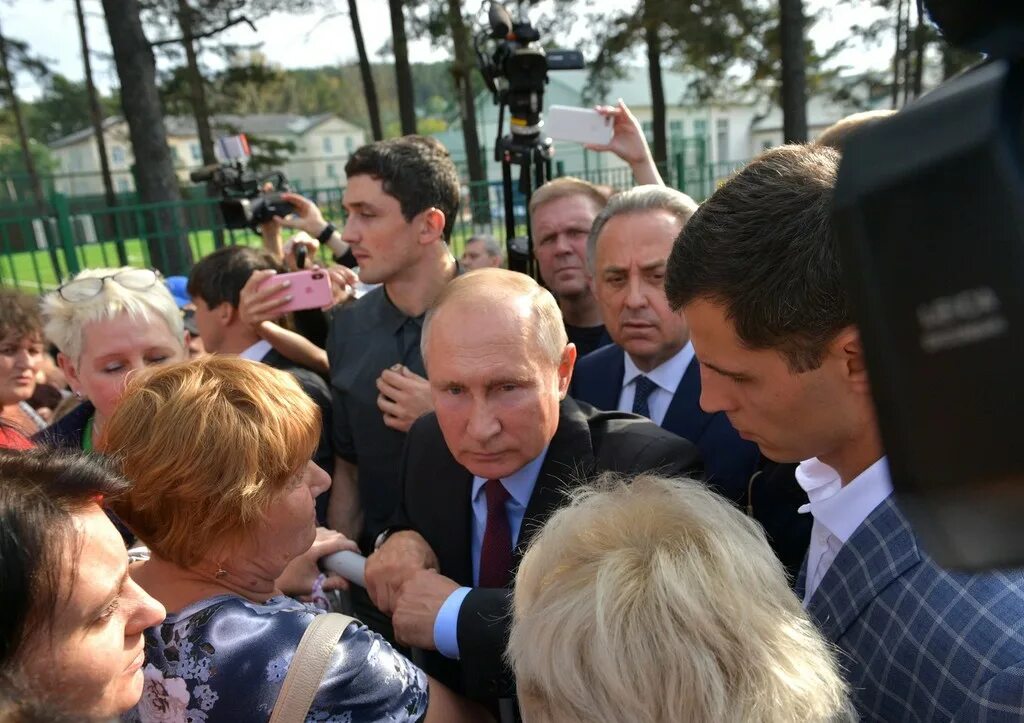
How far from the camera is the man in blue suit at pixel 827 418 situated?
108cm

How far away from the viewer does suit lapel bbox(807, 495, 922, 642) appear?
1206mm

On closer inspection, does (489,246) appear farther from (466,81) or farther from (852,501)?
(466,81)

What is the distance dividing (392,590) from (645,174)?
199 centimetres

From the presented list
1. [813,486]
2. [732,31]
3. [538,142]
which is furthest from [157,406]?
[732,31]

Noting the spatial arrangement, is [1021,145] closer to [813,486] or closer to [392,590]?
[813,486]

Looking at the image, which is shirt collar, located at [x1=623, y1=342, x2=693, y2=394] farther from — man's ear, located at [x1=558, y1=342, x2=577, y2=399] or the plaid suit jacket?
the plaid suit jacket

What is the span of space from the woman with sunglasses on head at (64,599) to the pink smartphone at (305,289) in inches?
76.3

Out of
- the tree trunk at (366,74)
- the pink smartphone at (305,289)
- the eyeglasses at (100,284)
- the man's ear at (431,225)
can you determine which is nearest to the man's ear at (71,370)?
the eyeglasses at (100,284)

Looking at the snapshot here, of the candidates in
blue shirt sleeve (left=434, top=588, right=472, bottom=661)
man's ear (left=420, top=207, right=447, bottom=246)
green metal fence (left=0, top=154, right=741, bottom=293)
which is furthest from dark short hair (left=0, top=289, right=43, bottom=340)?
green metal fence (left=0, top=154, right=741, bottom=293)

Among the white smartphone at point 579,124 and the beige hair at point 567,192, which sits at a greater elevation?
the white smartphone at point 579,124

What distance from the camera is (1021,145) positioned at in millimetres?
354

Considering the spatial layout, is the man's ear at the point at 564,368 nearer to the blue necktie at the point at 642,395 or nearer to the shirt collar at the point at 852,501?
the blue necktie at the point at 642,395

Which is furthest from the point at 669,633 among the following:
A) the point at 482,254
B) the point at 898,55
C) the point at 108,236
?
the point at 898,55

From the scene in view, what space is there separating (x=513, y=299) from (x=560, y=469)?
0.43 m
